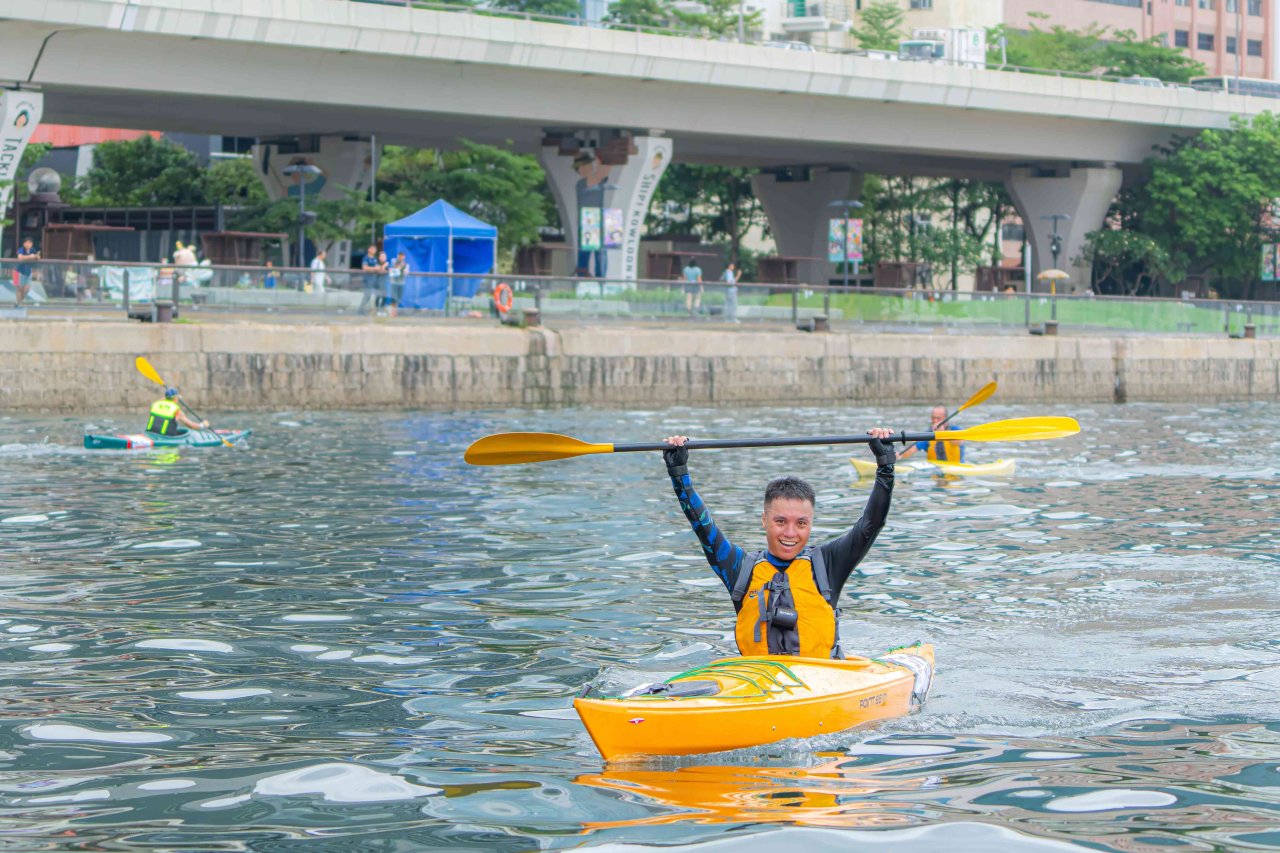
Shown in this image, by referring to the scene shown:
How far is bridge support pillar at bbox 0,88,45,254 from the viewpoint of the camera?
36.4 m

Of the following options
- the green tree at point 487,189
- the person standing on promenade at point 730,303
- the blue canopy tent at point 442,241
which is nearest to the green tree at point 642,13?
the green tree at point 487,189

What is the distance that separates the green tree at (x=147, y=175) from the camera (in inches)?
2197

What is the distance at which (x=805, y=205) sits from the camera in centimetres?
5959

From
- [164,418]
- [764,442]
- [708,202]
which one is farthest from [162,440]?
[708,202]

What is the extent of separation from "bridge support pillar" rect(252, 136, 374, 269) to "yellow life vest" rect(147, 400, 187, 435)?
21.5 metres

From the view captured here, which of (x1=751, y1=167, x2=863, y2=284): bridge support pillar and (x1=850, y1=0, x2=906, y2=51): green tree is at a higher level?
(x1=850, y1=0, x2=906, y2=51): green tree

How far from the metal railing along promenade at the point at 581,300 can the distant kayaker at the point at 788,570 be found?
896 inches

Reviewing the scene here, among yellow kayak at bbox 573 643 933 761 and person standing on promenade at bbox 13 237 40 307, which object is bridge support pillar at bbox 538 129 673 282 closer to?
person standing on promenade at bbox 13 237 40 307

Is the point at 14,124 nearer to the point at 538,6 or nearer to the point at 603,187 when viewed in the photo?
the point at 603,187

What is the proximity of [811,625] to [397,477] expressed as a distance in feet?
43.2

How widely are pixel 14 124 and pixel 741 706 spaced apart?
3256cm

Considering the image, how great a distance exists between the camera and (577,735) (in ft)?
28.6

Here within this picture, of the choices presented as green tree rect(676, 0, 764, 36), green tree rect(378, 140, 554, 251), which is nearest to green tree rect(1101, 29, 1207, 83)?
green tree rect(676, 0, 764, 36)

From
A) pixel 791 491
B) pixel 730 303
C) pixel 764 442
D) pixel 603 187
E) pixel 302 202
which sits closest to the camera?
pixel 791 491
